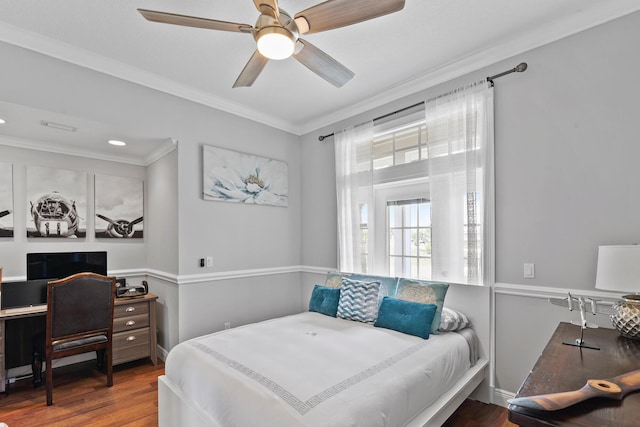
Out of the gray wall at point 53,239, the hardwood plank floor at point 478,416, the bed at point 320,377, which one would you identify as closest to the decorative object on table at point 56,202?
the gray wall at point 53,239

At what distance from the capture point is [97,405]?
248 centimetres

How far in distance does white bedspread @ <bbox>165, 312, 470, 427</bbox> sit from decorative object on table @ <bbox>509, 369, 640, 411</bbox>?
2.37ft

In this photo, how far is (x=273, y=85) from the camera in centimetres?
307

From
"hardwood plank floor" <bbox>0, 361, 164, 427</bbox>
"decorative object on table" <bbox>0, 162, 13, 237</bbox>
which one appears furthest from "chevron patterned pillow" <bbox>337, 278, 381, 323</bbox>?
"decorative object on table" <bbox>0, 162, 13, 237</bbox>

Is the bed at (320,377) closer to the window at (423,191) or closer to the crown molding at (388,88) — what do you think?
the window at (423,191)

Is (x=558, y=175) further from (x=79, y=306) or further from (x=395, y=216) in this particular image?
(x=79, y=306)

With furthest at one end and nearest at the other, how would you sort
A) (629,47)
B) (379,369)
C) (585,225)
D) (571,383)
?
(585,225) < (629,47) < (379,369) < (571,383)

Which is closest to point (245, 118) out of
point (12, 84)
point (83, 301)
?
point (12, 84)

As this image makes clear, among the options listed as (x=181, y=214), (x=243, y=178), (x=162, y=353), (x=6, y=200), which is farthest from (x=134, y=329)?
(x=243, y=178)

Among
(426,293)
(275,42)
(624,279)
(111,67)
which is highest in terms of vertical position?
(111,67)

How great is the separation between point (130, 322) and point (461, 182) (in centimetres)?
340

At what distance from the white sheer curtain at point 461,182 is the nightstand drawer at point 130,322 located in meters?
2.90

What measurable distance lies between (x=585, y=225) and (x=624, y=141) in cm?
57

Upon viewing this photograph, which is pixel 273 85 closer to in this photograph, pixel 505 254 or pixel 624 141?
pixel 505 254
